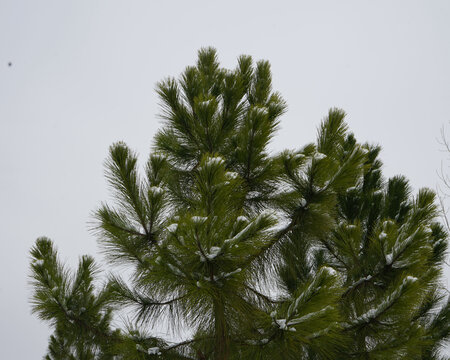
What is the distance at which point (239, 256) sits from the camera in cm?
346

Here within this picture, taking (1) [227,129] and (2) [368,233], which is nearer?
(1) [227,129]

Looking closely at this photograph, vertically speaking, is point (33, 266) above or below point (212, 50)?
below

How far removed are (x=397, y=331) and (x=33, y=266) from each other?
3.33 m

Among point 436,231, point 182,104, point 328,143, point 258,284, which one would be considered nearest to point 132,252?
point 258,284

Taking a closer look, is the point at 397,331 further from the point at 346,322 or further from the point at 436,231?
the point at 436,231

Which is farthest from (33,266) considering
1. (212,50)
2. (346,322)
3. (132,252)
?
(212,50)

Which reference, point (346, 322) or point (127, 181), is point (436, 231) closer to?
point (346, 322)

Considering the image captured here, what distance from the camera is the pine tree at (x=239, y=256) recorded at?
Answer: 3398 millimetres

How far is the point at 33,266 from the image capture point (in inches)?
162

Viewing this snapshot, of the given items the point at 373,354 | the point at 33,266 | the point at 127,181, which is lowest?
the point at 373,354

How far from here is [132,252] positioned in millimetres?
4445

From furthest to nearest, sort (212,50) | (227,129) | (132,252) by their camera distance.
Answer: (212,50) < (227,129) < (132,252)

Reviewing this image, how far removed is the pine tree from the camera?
3.40 meters

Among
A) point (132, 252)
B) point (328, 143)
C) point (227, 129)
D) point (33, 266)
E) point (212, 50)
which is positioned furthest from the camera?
point (212, 50)
